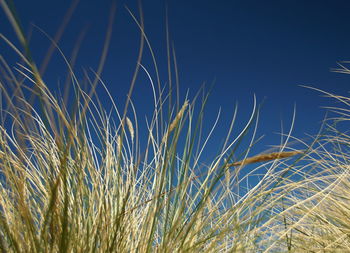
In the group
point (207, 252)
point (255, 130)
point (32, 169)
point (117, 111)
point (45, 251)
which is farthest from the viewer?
point (117, 111)

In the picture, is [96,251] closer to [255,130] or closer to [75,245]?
[75,245]

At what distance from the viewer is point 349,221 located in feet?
5.30

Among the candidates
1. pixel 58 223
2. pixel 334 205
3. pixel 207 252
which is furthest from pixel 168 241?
pixel 334 205

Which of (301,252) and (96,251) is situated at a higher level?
(301,252)

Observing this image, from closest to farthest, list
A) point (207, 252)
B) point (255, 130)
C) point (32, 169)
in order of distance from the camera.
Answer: point (207, 252)
point (32, 169)
point (255, 130)

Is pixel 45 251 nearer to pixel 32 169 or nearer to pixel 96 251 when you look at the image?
pixel 96 251

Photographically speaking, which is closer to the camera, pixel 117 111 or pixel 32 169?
pixel 32 169

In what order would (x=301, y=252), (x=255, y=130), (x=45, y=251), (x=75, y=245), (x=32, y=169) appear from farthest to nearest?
(x=301, y=252) → (x=255, y=130) → (x=32, y=169) → (x=75, y=245) → (x=45, y=251)

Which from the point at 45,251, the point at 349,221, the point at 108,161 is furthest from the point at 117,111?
the point at 349,221

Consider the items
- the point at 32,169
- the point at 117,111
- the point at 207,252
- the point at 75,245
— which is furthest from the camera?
the point at 117,111

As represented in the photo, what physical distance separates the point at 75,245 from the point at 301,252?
1029mm

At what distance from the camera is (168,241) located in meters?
1.11

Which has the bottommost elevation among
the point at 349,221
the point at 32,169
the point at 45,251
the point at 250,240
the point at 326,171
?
the point at 45,251

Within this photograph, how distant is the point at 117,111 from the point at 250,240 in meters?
0.83
